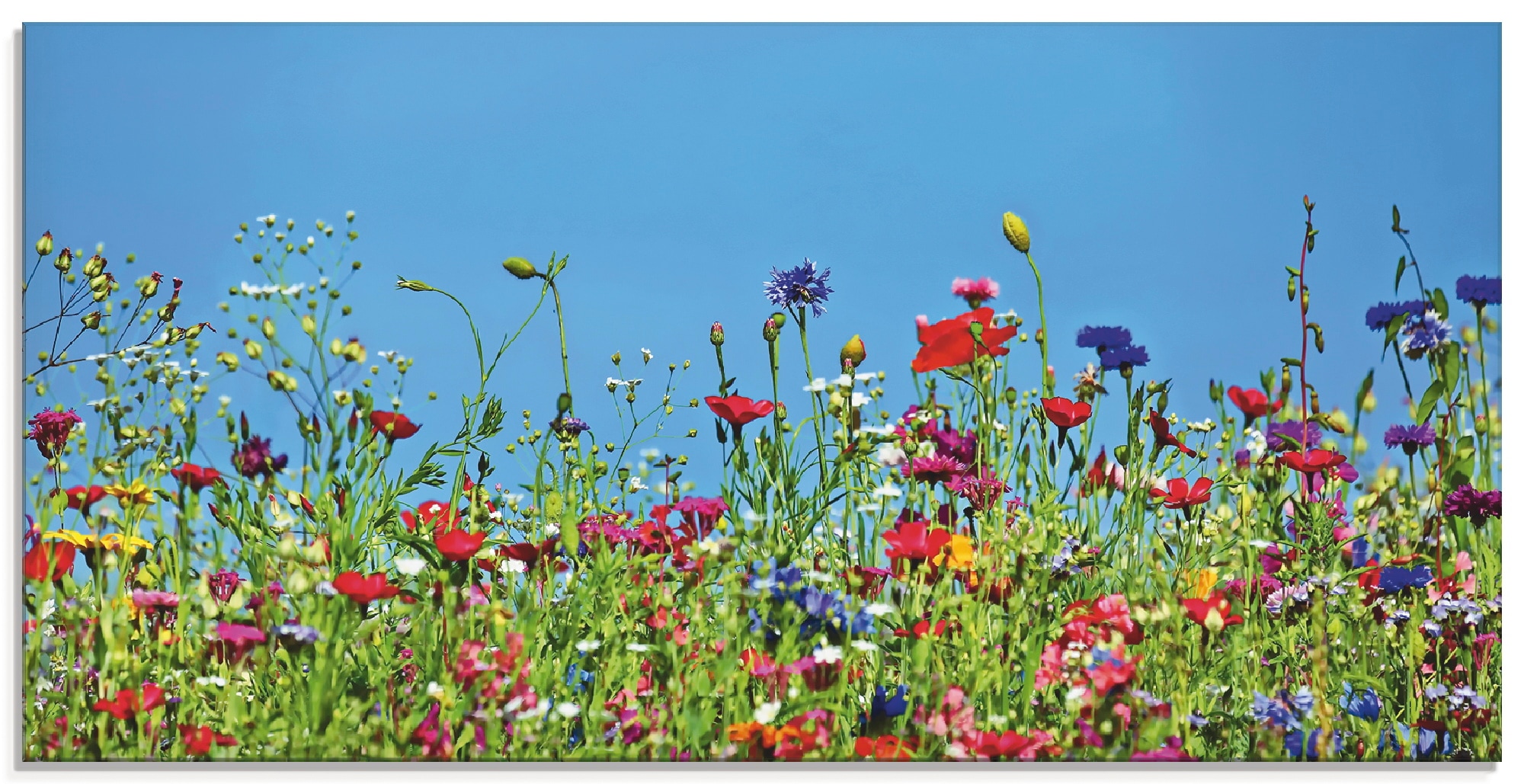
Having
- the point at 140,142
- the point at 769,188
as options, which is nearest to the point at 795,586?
the point at 769,188

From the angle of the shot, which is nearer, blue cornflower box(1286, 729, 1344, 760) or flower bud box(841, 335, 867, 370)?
blue cornflower box(1286, 729, 1344, 760)

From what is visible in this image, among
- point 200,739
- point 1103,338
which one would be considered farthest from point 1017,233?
point 200,739

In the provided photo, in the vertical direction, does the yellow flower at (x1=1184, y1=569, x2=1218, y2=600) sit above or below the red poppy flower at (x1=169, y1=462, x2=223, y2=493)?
below

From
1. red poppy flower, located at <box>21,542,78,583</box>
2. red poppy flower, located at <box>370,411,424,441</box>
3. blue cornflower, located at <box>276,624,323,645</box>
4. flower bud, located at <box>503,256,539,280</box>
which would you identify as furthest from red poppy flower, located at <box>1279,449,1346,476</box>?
red poppy flower, located at <box>21,542,78,583</box>

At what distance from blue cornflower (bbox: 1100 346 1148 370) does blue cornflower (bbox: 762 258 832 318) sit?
425 mm

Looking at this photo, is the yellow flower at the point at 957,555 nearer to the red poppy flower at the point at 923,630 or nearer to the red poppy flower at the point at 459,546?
the red poppy flower at the point at 923,630

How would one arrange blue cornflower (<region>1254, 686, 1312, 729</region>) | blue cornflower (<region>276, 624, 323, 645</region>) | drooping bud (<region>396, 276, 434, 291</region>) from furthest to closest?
drooping bud (<region>396, 276, 434, 291</region>)
blue cornflower (<region>1254, 686, 1312, 729</region>)
blue cornflower (<region>276, 624, 323, 645</region>)

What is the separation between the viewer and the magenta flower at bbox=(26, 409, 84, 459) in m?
1.75

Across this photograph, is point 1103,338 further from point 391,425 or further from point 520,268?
point 391,425

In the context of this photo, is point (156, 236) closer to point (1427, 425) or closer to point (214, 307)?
point (214, 307)

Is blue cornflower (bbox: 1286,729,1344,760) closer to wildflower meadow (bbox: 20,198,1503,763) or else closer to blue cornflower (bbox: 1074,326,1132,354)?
wildflower meadow (bbox: 20,198,1503,763)

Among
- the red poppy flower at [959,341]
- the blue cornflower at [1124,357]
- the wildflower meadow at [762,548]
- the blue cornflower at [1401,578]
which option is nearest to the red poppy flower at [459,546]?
the wildflower meadow at [762,548]

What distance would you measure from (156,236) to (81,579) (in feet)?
1.68

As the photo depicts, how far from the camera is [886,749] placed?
1.64 m
